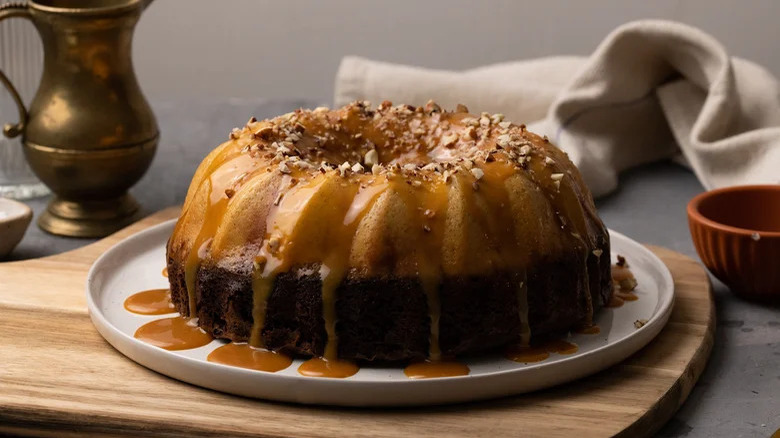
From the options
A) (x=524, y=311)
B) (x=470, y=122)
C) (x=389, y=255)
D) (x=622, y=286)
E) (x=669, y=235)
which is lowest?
(x=669, y=235)

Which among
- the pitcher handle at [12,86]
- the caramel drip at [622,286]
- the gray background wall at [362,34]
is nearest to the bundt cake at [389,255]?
the caramel drip at [622,286]

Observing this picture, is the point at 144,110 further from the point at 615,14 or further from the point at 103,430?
the point at 615,14

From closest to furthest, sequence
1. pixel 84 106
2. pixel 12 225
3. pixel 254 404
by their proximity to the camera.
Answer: pixel 254 404
pixel 12 225
pixel 84 106

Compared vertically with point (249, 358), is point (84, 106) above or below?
above

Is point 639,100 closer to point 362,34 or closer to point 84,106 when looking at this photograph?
point 84,106

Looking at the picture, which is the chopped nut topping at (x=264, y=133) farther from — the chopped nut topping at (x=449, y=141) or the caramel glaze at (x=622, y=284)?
the caramel glaze at (x=622, y=284)

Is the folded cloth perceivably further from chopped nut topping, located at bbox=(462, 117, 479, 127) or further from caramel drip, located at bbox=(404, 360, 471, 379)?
caramel drip, located at bbox=(404, 360, 471, 379)

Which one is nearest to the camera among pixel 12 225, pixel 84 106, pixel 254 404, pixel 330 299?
pixel 254 404

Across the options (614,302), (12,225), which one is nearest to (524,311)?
(614,302)
